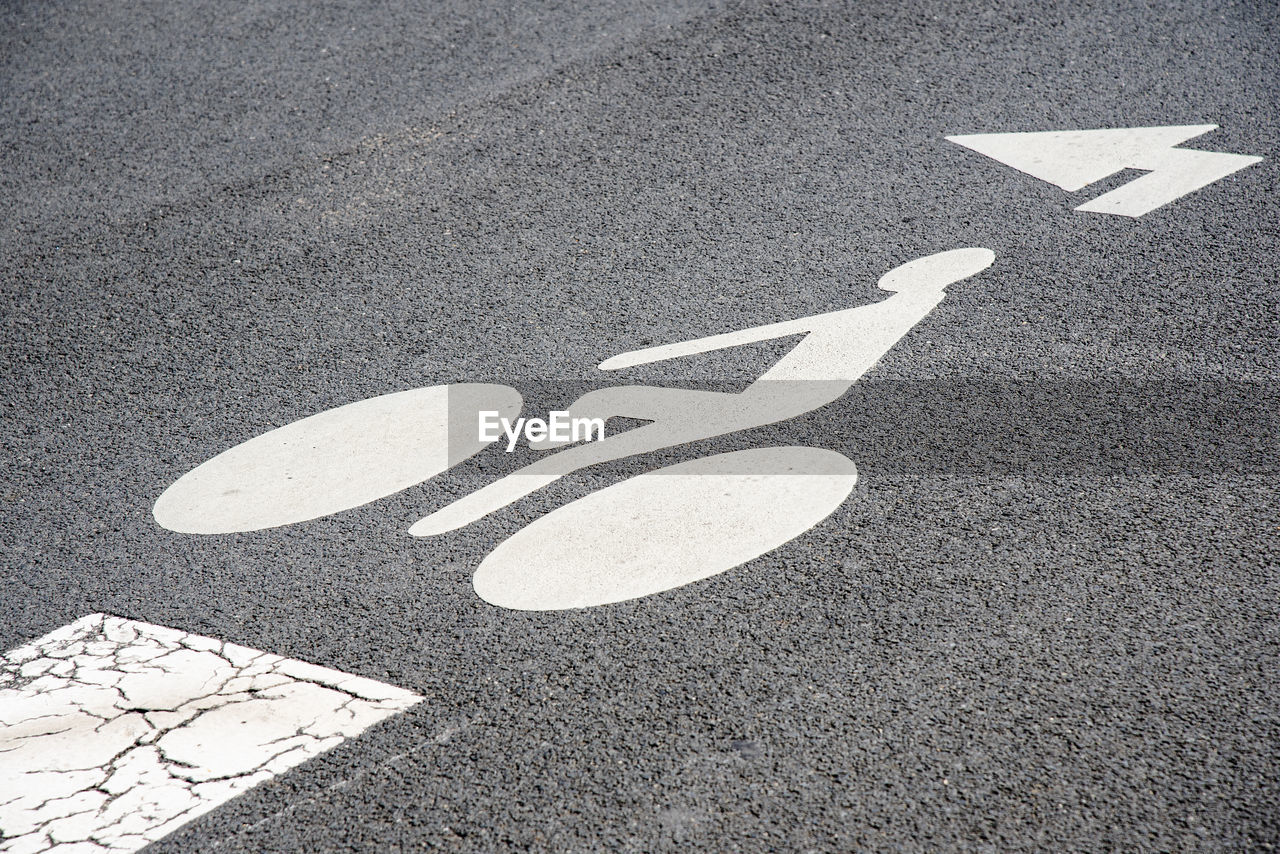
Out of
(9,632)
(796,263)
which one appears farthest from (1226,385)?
(9,632)

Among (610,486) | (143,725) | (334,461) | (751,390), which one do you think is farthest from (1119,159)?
(143,725)

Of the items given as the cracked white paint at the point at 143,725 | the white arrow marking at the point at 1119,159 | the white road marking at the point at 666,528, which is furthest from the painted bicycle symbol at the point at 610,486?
the white arrow marking at the point at 1119,159

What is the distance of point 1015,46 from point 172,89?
5.01 meters

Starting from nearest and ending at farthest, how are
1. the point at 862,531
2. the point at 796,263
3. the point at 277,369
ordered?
the point at 862,531, the point at 277,369, the point at 796,263

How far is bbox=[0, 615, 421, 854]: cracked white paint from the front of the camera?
277 cm

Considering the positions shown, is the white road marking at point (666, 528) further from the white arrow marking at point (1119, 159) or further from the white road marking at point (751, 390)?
the white arrow marking at point (1119, 159)

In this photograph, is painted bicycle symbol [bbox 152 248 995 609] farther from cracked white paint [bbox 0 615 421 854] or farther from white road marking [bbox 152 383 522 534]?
cracked white paint [bbox 0 615 421 854]

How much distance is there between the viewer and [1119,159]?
5.61 metres

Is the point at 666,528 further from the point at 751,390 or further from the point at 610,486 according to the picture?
the point at 751,390

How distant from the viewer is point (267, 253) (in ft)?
17.6

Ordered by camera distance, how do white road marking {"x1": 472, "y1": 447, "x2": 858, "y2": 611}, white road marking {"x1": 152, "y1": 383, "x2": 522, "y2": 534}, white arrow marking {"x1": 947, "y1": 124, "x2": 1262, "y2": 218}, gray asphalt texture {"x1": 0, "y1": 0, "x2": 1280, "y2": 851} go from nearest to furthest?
1. gray asphalt texture {"x1": 0, "y1": 0, "x2": 1280, "y2": 851}
2. white road marking {"x1": 472, "y1": 447, "x2": 858, "y2": 611}
3. white road marking {"x1": 152, "y1": 383, "x2": 522, "y2": 534}
4. white arrow marking {"x1": 947, "y1": 124, "x2": 1262, "y2": 218}

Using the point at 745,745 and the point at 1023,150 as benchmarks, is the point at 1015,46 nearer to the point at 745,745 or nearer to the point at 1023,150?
the point at 1023,150

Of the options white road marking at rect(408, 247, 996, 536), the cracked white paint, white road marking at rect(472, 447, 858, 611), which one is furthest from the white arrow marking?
the cracked white paint

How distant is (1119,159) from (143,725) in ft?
16.3
